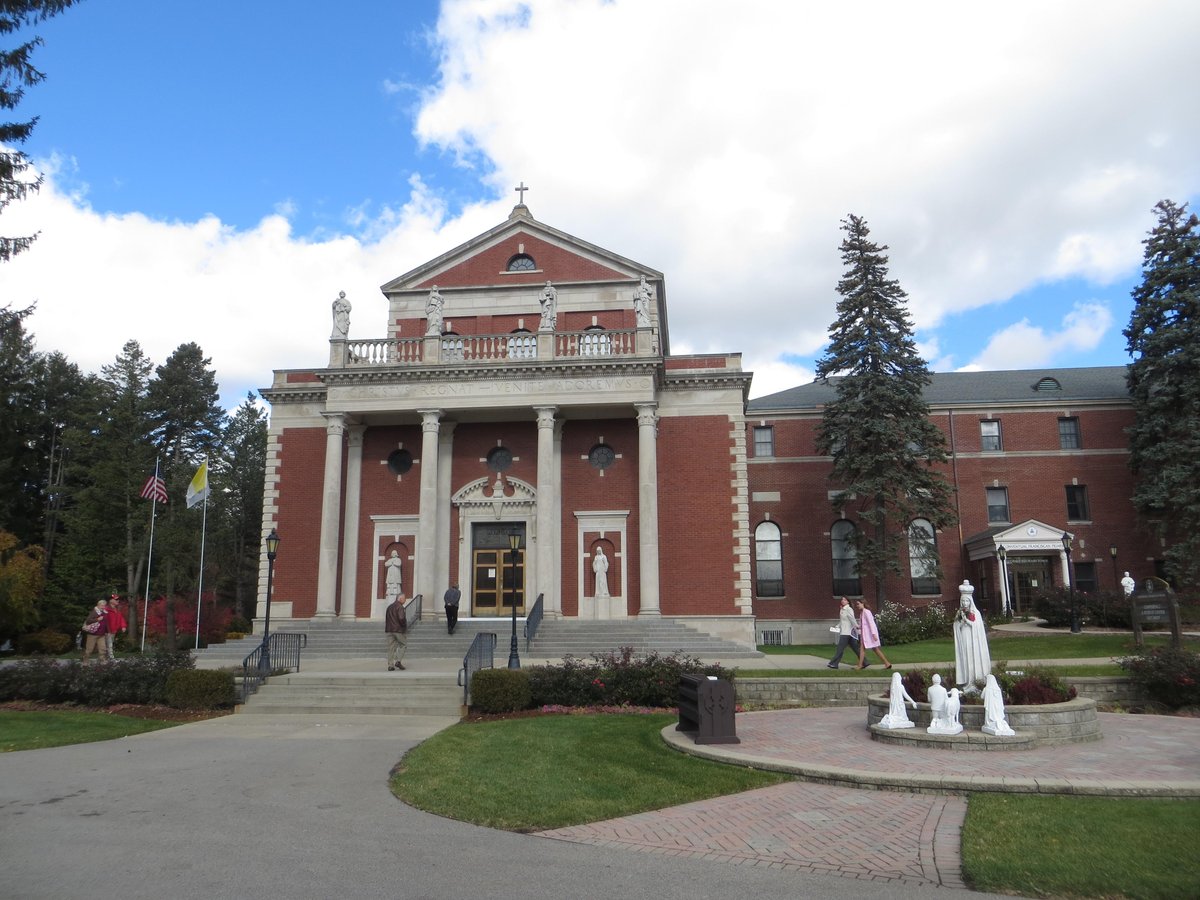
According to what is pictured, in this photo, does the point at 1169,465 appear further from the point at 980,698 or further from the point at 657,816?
the point at 657,816

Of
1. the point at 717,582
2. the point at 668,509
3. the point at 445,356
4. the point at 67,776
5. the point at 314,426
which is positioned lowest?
the point at 67,776

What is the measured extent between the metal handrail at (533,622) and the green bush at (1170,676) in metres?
14.7

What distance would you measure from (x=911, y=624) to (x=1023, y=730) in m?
21.2

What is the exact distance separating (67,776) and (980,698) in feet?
40.3

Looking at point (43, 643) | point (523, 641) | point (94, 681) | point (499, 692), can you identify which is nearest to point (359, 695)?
point (499, 692)

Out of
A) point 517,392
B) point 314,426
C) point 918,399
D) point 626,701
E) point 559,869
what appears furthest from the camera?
point 918,399

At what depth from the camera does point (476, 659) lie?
19172mm

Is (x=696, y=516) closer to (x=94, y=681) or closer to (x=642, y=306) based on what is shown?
(x=642, y=306)

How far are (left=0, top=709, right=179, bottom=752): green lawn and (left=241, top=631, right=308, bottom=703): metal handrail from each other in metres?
2.52

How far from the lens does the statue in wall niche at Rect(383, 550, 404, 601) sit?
95.7 ft

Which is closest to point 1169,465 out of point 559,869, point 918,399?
point 918,399

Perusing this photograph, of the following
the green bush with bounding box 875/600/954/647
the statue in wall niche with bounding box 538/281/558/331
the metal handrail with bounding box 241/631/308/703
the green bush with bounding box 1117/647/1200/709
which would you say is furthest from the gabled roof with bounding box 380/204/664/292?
the green bush with bounding box 1117/647/1200/709

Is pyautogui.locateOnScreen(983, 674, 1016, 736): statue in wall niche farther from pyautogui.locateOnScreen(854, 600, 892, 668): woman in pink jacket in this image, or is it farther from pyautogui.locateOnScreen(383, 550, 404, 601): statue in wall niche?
pyautogui.locateOnScreen(383, 550, 404, 601): statue in wall niche

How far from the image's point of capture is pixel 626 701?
51.9 ft
